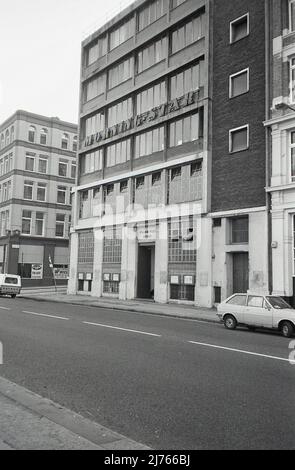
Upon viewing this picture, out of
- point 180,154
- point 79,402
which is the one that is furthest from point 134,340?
point 180,154

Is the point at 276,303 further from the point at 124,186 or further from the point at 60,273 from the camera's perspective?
the point at 60,273

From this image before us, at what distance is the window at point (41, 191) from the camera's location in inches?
2064

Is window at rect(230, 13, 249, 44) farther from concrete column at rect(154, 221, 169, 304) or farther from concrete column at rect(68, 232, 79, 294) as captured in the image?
concrete column at rect(68, 232, 79, 294)

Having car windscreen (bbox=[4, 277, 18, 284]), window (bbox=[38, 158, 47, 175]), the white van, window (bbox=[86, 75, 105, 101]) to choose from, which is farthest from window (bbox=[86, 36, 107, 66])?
the white van

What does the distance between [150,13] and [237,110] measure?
40.3 feet

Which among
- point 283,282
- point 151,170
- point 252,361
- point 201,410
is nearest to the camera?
point 201,410

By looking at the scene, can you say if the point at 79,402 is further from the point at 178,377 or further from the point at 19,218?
the point at 19,218

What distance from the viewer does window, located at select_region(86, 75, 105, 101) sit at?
3669 centimetres

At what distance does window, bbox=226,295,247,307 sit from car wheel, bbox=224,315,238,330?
0.48 m

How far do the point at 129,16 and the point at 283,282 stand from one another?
23.6 meters

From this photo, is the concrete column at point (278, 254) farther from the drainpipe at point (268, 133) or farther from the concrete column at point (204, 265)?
the concrete column at point (204, 265)

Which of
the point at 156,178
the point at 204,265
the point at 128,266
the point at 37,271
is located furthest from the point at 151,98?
the point at 37,271

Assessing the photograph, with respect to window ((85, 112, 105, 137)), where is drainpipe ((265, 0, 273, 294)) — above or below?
below

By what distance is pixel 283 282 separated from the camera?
68.1 feet
